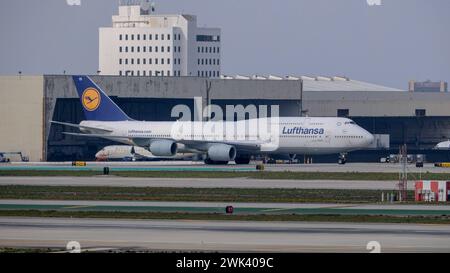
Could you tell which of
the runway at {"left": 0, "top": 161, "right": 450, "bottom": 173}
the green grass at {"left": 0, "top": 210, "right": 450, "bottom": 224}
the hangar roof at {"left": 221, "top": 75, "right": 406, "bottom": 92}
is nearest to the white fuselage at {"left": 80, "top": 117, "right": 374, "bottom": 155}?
the runway at {"left": 0, "top": 161, "right": 450, "bottom": 173}

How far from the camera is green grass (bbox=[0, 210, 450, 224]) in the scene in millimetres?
48562

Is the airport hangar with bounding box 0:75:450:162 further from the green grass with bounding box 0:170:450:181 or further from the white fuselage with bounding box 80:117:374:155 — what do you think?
the green grass with bounding box 0:170:450:181

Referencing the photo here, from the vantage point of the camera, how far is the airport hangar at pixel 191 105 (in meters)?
128

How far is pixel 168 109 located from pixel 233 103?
885 cm

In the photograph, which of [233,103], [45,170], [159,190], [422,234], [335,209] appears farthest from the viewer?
[233,103]

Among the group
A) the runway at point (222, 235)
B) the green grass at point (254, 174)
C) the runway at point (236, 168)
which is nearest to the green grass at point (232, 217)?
the runway at point (222, 235)

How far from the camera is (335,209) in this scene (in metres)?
54.8

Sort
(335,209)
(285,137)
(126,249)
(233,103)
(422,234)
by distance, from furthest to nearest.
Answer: (233,103) < (285,137) < (335,209) < (422,234) < (126,249)

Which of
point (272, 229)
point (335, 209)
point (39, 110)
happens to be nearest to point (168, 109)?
point (39, 110)

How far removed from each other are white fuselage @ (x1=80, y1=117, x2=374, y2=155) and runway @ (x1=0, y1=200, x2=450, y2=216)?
164 ft

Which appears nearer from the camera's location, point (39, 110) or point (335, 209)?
point (335, 209)

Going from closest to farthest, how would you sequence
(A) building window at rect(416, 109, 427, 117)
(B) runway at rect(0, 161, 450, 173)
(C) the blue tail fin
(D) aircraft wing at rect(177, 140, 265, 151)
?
(B) runway at rect(0, 161, 450, 173), (D) aircraft wing at rect(177, 140, 265, 151), (C) the blue tail fin, (A) building window at rect(416, 109, 427, 117)

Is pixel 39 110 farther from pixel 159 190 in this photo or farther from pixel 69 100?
pixel 159 190

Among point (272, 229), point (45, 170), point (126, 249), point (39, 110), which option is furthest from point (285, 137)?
point (126, 249)
